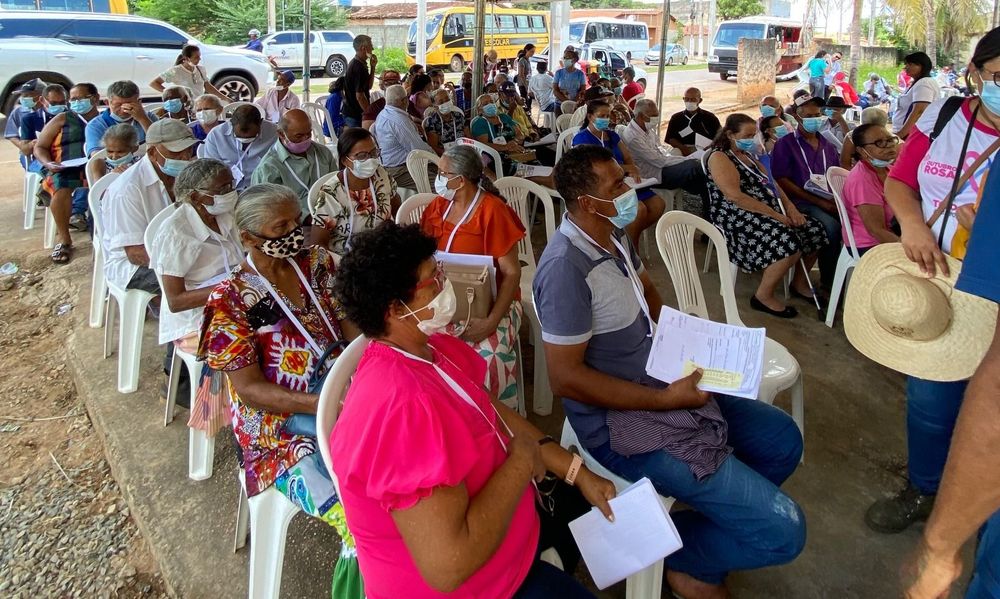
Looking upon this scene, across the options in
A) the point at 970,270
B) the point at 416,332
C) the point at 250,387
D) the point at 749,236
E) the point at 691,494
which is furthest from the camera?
the point at 749,236

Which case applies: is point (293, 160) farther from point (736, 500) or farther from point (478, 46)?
point (736, 500)

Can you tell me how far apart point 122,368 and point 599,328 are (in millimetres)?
2641

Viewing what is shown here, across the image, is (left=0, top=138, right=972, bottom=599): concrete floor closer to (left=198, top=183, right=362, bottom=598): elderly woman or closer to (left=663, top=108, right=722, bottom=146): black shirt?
(left=198, top=183, right=362, bottom=598): elderly woman

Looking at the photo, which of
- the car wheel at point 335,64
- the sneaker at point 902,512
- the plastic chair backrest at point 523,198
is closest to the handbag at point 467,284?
the plastic chair backrest at point 523,198

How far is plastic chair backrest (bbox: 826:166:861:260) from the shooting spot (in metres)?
3.92

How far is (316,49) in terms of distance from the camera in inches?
744

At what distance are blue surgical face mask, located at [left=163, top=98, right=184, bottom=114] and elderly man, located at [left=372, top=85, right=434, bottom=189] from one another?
196 centimetres

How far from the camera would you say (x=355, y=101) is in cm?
708

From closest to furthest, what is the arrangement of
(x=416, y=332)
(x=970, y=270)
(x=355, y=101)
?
(x=970, y=270)
(x=416, y=332)
(x=355, y=101)

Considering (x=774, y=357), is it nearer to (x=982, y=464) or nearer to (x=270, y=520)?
(x=982, y=464)

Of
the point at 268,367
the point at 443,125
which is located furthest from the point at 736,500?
the point at 443,125

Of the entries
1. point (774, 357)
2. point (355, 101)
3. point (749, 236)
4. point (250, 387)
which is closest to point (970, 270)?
point (774, 357)

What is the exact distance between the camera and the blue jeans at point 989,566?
1.00 meters

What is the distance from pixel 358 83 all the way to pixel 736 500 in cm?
645
